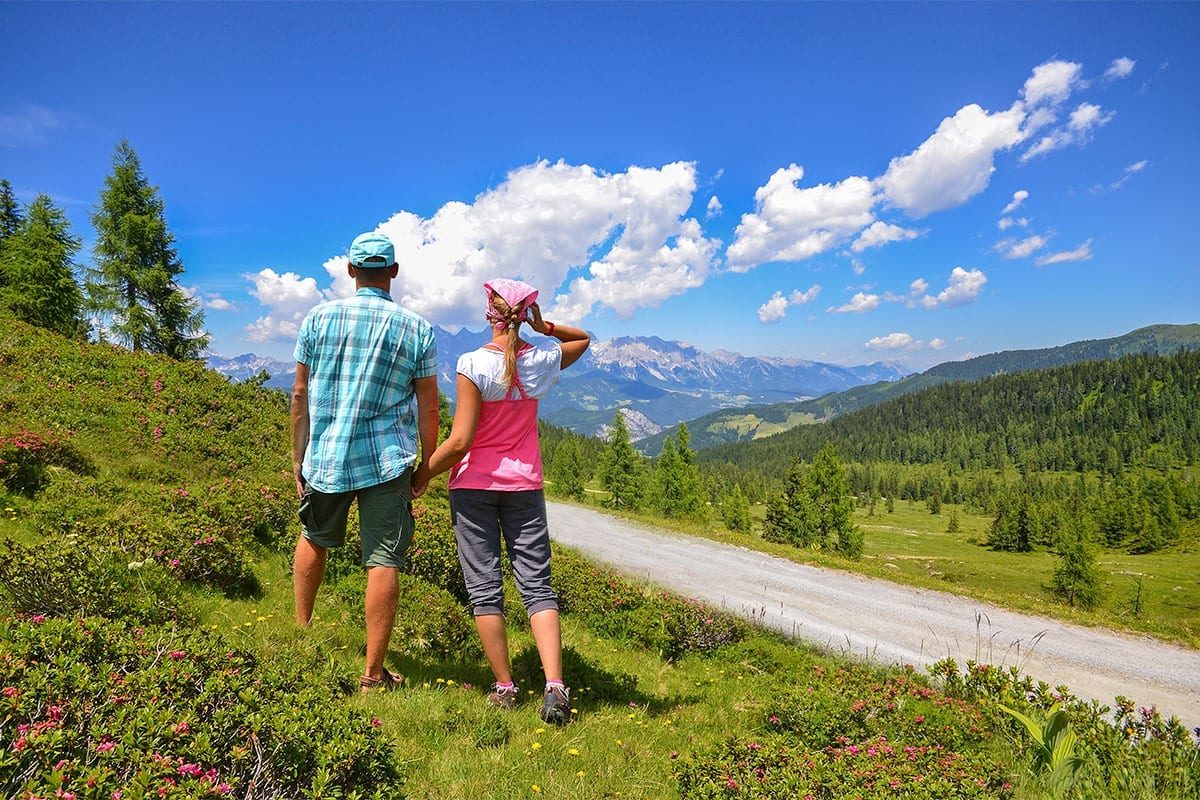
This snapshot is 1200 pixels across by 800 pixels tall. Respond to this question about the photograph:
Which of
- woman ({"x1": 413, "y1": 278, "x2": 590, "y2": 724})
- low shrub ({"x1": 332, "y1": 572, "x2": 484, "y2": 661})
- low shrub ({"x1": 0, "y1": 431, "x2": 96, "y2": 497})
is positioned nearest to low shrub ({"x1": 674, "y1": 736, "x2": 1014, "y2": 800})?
woman ({"x1": 413, "y1": 278, "x2": 590, "y2": 724})

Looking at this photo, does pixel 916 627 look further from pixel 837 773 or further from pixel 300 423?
pixel 300 423

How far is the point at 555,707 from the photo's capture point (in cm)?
413

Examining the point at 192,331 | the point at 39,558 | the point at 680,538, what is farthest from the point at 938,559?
the point at 39,558

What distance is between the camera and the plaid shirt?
13.1 ft

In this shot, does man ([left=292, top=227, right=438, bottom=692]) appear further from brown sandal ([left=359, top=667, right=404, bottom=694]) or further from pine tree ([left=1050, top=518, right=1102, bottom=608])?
pine tree ([left=1050, top=518, right=1102, bottom=608])

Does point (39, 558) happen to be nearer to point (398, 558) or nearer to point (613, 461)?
point (398, 558)

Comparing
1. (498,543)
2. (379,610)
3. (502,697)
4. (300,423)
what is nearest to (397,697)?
(379,610)

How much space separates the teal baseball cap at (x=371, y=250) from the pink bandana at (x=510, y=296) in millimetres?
755

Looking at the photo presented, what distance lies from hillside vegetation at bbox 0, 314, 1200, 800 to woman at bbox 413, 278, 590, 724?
0.50 meters

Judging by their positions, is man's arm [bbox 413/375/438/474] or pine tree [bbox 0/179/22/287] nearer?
man's arm [bbox 413/375/438/474]

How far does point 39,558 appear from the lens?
14.2 feet

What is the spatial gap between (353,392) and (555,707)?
8.80 feet

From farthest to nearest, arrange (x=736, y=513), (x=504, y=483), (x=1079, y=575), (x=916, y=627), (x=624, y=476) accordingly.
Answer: (x=736, y=513)
(x=624, y=476)
(x=1079, y=575)
(x=916, y=627)
(x=504, y=483)

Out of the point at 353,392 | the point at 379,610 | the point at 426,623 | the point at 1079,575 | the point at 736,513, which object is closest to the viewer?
the point at 353,392
